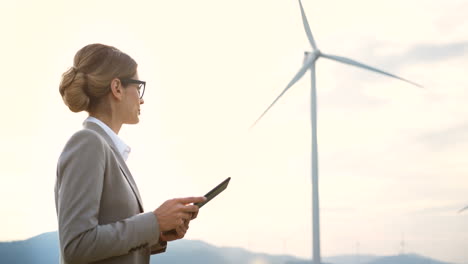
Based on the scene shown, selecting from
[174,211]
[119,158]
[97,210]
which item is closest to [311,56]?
[119,158]

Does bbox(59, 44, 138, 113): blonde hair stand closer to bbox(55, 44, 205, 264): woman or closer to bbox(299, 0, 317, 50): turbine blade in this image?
bbox(55, 44, 205, 264): woman

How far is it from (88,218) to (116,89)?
1025 mm

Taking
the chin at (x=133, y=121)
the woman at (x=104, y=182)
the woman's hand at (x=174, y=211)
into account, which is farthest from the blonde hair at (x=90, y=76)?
the woman's hand at (x=174, y=211)

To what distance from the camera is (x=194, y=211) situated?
4.05m

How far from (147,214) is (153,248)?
79 cm

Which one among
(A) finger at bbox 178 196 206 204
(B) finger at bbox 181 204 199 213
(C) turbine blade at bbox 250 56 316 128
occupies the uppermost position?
(C) turbine blade at bbox 250 56 316 128

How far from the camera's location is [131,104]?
173 inches

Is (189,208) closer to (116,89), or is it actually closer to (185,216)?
(185,216)

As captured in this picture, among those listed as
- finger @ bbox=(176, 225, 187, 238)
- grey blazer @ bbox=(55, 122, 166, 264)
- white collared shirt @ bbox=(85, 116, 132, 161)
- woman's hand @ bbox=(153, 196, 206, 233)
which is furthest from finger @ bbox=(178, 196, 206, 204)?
white collared shirt @ bbox=(85, 116, 132, 161)

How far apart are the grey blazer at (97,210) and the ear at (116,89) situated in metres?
0.40

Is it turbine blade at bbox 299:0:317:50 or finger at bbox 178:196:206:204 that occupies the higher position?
turbine blade at bbox 299:0:317:50

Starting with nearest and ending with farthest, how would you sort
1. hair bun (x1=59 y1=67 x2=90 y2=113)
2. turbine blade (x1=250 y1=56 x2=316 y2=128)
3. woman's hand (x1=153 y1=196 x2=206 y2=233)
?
woman's hand (x1=153 y1=196 x2=206 y2=233), hair bun (x1=59 y1=67 x2=90 y2=113), turbine blade (x1=250 y1=56 x2=316 y2=128)

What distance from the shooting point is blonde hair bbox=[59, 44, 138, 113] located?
13.7 feet

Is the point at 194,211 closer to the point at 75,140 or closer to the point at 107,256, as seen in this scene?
the point at 107,256
